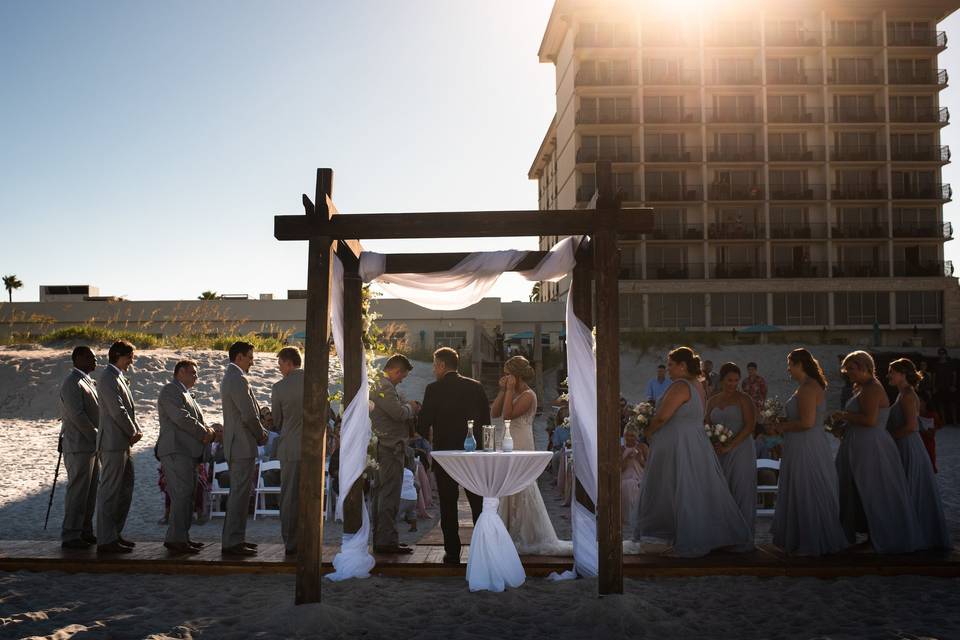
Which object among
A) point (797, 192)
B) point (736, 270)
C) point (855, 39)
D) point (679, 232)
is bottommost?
point (736, 270)

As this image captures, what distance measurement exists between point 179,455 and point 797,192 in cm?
4593

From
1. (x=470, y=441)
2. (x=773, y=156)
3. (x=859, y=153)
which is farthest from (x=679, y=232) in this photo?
(x=470, y=441)

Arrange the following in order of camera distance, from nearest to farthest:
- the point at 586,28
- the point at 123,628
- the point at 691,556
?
the point at 123,628
the point at 691,556
the point at 586,28

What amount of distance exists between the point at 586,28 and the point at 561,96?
531 centimetres

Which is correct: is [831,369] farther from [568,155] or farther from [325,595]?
[325,595]

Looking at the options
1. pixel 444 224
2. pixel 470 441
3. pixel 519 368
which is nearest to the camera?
pixel 444 224

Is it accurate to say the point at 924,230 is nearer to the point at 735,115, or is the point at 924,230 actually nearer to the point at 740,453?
the point at 735,115

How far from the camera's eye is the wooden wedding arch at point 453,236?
5984 millimetres

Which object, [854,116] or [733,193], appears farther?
[854,116]

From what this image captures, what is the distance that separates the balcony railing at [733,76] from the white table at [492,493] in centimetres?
4455

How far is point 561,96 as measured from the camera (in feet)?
168

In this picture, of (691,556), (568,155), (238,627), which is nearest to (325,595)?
(238,627)

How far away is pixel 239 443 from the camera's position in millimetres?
7539

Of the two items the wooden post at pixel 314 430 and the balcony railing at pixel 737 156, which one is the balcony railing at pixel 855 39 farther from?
the wooden post at pixel 314 430
